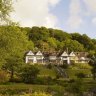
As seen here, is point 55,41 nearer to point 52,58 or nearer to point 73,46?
point 73,46

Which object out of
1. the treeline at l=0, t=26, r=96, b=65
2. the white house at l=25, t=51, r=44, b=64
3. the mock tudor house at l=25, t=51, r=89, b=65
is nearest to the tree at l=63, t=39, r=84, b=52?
the treeline at l=0, t=26, r=96, b=65

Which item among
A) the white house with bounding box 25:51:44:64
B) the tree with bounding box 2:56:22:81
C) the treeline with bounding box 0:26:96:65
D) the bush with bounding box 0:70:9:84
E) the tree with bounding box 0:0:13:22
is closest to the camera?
the tree with bounding box 0:0:13:22

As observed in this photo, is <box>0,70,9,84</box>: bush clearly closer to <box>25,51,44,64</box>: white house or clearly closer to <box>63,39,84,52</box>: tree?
<box>25,51,44,64</box>: white house

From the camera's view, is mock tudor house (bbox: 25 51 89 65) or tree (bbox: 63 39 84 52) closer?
mock tudor house (bbox: 25 51 89 65)

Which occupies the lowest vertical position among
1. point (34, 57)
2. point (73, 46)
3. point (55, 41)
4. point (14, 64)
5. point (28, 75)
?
point (28, 75)

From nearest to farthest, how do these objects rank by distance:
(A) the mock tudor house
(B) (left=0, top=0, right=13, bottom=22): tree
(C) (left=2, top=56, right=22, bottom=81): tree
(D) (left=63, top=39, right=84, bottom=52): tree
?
(B) (left=0, top=0, right=13, bottom=22): tree
(C) (left=2, top=56, right=22, bottom=81): tree
(A) the mock tudor house
(D) (left=63, top=39, right=84, bottom=52): tree

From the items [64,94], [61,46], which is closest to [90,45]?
[61,46]

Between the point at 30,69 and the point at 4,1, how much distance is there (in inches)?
1119

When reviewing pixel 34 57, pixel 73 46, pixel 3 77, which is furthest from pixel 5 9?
pixel 73 46

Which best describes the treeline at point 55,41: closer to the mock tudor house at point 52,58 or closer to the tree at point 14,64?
the mock tudor house at point 52,58

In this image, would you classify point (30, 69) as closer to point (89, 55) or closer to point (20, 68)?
point (20, 68)

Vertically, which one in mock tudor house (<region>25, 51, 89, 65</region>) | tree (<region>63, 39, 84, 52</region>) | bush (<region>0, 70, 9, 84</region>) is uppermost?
tree (<region>63, 39, 84, 52</region>)

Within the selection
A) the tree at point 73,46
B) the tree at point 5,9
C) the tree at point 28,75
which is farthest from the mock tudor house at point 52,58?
the tree at point 5,9

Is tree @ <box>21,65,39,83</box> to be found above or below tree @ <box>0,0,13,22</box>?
below
